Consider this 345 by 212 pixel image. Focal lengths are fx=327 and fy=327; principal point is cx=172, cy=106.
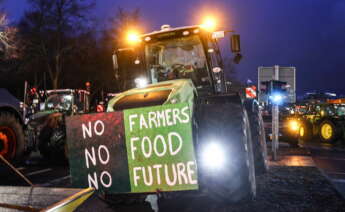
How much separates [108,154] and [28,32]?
28.8 meters

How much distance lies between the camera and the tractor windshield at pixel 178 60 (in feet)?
20.2

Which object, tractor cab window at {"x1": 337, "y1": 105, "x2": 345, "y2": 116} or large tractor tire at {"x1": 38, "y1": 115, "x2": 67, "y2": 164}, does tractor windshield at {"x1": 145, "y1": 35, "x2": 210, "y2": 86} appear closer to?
large tractor tire at {"x1": 38, "y1": 115, "x2": 67, "y2": 164}

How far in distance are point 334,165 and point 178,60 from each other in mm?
6517

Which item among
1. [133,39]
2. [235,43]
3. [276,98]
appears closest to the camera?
[235,43]

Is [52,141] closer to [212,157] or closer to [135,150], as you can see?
[135,150]

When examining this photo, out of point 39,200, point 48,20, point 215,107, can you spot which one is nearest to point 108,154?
point 39,200

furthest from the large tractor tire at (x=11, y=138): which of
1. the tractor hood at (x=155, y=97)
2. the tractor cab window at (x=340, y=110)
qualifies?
the tractor cab window at (x=340, y=110)

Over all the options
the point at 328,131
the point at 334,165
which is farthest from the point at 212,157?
the point at 328,131

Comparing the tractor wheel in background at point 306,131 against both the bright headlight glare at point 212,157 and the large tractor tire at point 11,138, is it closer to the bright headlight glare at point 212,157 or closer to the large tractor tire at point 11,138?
the large tractor tire at point 11,138

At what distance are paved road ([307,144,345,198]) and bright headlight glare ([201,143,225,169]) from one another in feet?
10.9

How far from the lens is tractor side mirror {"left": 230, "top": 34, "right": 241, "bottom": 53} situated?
6.27 metres

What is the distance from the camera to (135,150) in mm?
3977

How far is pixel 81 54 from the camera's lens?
31.5m

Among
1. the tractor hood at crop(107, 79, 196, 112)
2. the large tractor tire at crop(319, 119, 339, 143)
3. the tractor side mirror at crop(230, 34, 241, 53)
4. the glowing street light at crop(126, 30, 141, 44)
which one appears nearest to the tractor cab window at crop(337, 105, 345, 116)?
the large tractor tire at crop(319, 119, 339, 143)
